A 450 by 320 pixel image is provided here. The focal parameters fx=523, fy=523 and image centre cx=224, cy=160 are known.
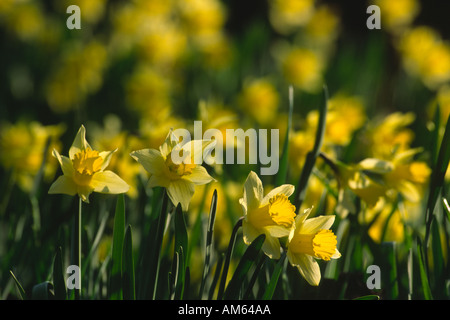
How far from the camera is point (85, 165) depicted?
994 millimetres

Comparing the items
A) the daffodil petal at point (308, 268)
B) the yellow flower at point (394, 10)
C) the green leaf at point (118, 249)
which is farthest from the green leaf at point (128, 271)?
the yellow flower at point (394, 10)

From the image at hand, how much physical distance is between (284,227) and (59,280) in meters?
0.47

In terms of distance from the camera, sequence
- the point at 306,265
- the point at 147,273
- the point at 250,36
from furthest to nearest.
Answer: the point at 250,36, the point at 147,273, the point at 306,265

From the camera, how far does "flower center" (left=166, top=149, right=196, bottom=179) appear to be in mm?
1003

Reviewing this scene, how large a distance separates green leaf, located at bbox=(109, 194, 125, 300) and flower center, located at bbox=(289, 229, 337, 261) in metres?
0.34

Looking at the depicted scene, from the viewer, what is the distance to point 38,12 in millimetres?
3492

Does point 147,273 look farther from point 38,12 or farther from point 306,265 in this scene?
point 38,12

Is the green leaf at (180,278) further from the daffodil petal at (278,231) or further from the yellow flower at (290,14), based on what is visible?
the yellow flower at (290,14)

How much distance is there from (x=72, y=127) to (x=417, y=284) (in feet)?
3.45

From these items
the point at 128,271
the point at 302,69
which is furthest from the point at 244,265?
the point at 302,69

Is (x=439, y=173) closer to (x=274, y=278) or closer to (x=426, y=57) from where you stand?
(x=274, y=278)

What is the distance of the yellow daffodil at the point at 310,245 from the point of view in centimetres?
100
